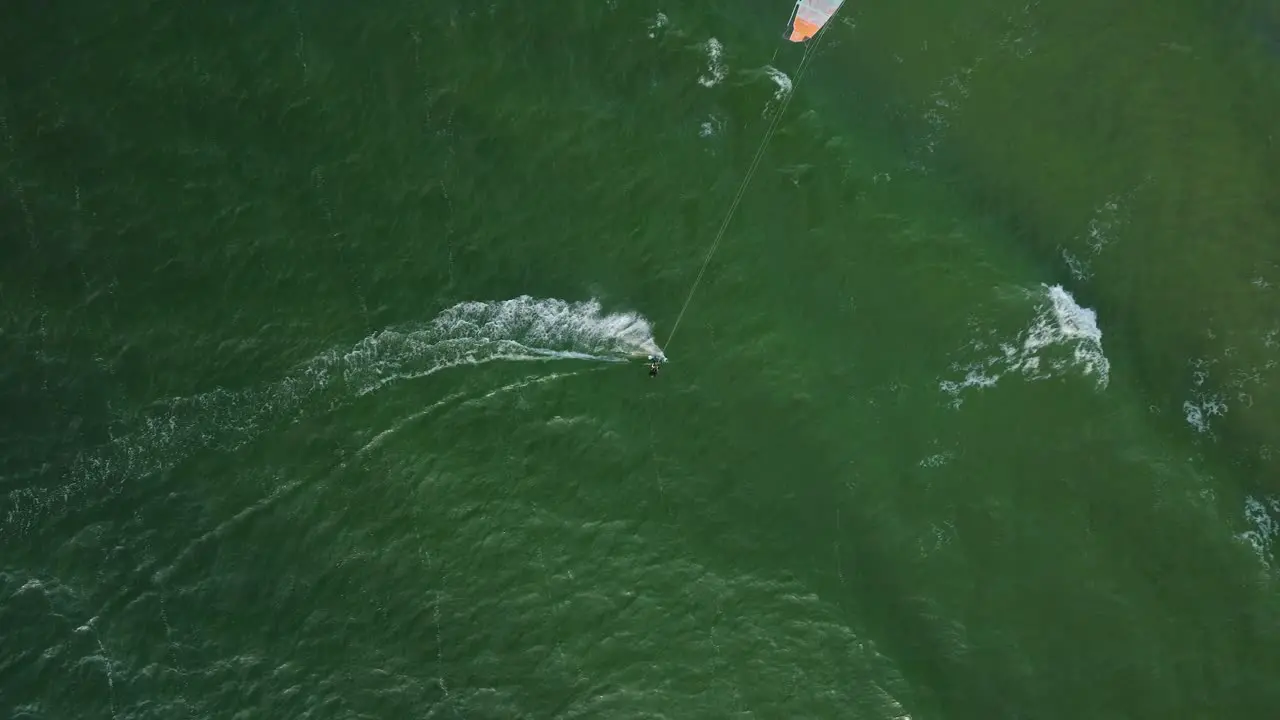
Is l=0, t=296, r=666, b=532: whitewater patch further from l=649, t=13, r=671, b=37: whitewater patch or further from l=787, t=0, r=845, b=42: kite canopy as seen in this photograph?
l=787, t=0, r=845, b=42: kite canopy

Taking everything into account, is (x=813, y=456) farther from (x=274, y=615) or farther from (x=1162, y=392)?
(x=274, y=615)

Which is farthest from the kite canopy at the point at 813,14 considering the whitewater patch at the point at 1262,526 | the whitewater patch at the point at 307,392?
the whitewater patch at the point at 1262,526

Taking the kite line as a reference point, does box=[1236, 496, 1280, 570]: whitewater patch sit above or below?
below

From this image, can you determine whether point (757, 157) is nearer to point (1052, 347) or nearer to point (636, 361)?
point (636, 361)

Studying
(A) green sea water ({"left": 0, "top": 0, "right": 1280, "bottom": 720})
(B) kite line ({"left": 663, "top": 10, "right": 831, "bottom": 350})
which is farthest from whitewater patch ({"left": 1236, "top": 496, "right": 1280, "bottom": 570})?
(B) kite line ({"left": 663, "top": 10, "right": 831, "bottom": 350})

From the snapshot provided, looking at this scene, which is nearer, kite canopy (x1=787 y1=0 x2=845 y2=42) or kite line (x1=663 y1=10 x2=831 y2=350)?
kite canopy (x1=787 y1=0 x2=845 y2=42)

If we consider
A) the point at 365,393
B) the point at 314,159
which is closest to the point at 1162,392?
the point at 365,393
